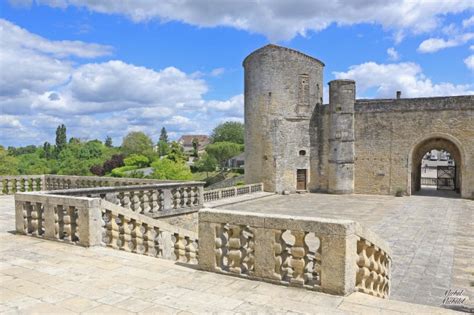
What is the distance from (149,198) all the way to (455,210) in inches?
609

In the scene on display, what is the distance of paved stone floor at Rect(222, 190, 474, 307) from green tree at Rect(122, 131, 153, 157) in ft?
168

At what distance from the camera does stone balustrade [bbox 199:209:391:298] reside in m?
3.77

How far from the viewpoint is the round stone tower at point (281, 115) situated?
990 inches

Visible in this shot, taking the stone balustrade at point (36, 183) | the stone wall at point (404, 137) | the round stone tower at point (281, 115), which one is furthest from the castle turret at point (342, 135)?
the stone balustrade at point (36, 183)

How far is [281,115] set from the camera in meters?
25.2

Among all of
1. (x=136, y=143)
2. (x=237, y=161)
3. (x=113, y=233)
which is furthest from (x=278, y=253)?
(x=136, y=143)

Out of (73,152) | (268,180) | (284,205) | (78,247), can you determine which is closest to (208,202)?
(284,205)

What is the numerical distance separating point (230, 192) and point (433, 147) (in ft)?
47.9

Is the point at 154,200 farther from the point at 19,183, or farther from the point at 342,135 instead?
the point at 342,135

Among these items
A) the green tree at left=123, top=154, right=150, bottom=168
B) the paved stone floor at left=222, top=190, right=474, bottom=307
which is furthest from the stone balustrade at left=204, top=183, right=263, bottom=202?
the green tree at left=123, top=154, right=150, bottom=168

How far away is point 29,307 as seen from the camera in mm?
3568

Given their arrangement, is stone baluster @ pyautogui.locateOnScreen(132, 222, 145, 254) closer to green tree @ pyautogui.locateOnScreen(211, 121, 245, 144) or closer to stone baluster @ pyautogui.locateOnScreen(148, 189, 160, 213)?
stone baluster @ pyautogui.locateOnScreen(148, 189, 160, 213)

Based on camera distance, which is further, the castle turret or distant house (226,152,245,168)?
distant house (226,152,245,168)

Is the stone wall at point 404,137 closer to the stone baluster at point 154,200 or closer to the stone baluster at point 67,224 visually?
the stone baluster at point 154,200
